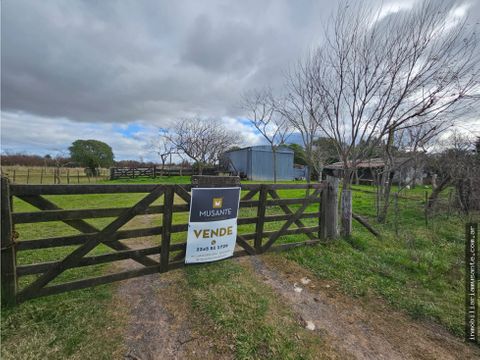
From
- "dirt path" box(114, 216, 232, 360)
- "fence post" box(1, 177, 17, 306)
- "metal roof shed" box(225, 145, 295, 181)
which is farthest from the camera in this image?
"metal roof shed" box(225, 145, 295, 181)

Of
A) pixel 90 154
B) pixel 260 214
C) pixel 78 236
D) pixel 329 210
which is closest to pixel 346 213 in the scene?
pixel 329 210

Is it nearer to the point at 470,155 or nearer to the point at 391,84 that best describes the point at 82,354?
the point at 391,84

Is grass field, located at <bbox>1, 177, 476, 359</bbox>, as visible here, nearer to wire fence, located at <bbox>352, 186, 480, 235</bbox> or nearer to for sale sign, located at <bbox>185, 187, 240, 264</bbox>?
for sale sign, located at <bbox>185, 187, 240, 264</bbox>

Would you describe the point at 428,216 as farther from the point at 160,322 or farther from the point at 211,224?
the point at 160,322

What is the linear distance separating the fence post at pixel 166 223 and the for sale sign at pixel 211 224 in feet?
1.03

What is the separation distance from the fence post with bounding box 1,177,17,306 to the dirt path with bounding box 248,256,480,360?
10.8ft

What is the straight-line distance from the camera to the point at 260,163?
96.3 ft

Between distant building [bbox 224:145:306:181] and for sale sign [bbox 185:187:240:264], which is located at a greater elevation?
distant building [bbox 224:145:306:181]

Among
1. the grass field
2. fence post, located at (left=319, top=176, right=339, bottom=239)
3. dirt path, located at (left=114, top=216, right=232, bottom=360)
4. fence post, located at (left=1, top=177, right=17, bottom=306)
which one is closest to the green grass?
the grass field

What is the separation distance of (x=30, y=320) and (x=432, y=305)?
5062mm

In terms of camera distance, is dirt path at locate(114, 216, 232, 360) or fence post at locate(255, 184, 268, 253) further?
fence post at locate(255, 184, 268, 253)

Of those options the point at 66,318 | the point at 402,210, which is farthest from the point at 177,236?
the point at 402,210

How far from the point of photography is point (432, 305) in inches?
126

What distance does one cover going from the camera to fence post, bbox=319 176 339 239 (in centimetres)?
538
